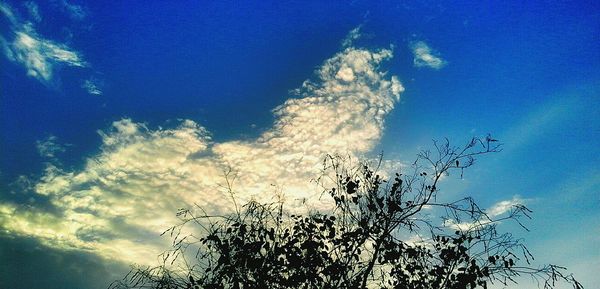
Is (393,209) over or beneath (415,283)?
over

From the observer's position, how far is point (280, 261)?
30.9 feet

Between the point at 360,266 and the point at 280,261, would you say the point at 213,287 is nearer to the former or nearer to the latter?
the point at 280,261

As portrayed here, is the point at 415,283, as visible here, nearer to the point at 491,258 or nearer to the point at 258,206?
the point at 491,258

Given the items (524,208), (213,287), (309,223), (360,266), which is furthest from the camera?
(309,223)

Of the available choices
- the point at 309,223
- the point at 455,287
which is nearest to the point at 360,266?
the point at 309,223

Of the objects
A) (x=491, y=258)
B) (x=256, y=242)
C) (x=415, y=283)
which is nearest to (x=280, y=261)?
(x=256, y=242)

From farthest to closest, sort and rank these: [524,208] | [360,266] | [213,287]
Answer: [360,266], [213,287], [524,208]

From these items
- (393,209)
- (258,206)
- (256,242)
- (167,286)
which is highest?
(393,209)

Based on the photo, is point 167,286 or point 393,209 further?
point 393,209

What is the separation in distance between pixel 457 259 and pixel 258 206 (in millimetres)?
7073

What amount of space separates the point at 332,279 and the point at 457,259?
15.2 feet

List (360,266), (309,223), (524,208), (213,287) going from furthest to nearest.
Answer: (309,223)
(360,266)
(213,287)
(524,208)

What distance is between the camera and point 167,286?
8.70 m

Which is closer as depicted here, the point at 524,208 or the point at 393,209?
the point at 524,208
